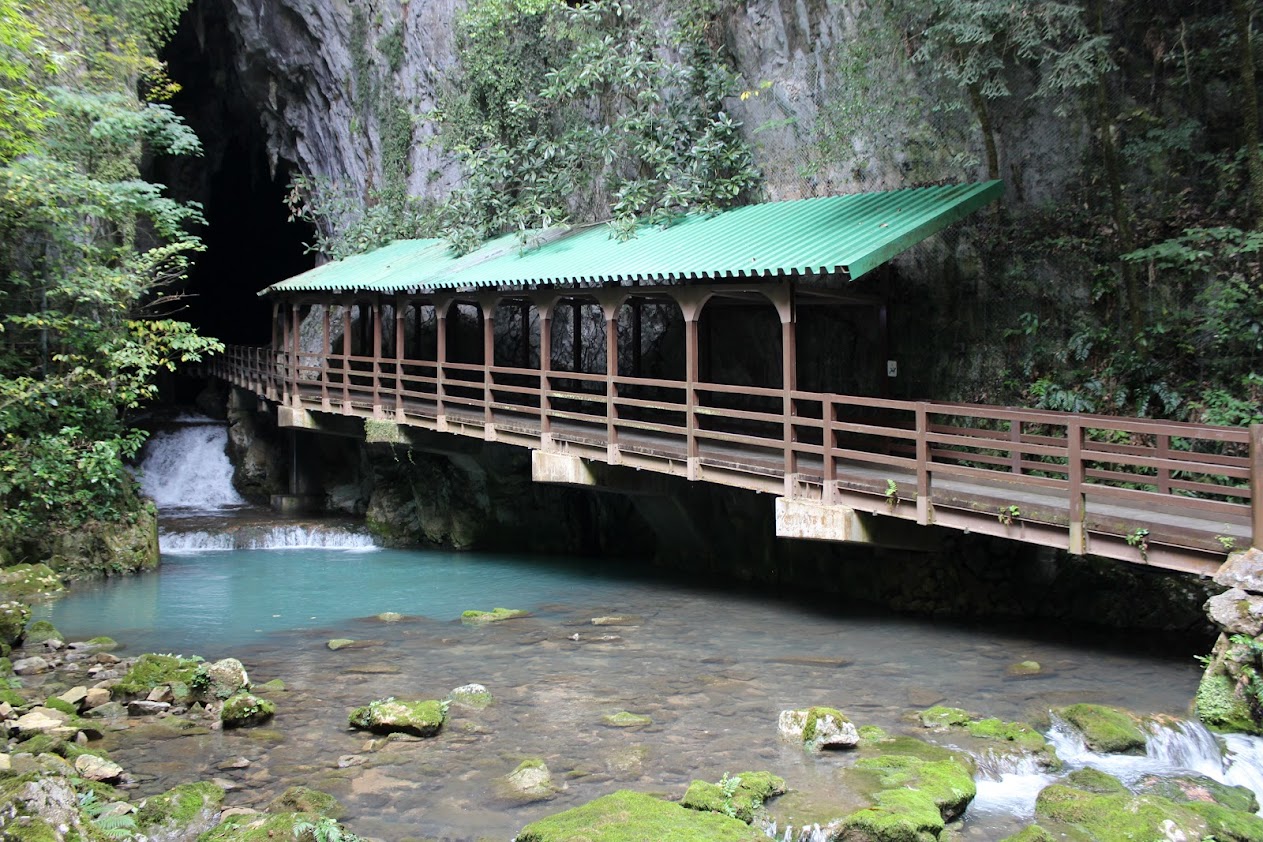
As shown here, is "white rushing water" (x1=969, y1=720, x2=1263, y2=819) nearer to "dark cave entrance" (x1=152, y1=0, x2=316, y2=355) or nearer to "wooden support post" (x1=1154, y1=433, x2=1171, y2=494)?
"wooden support post" (x1=1154, y1=433, x2=1171, y2=494)

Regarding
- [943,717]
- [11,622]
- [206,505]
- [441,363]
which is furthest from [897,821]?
[206,505]

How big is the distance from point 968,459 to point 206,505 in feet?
67.9

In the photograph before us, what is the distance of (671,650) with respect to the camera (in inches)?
492

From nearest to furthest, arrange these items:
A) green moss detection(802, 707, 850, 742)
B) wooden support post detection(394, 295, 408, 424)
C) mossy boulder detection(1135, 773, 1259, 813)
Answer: mossy boulder detection(1135, 773, 1259, 813) < green moss detection(802, 707, 850, 742) < wooden support post detection(394, 295, 408, 424)

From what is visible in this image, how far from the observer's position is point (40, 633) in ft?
43.3

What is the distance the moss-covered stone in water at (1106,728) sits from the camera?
882 cm

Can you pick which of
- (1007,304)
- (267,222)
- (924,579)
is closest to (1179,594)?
(924,579)

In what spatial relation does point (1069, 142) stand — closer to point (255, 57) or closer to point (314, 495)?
point (314, 495)

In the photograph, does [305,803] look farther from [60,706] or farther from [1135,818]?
[1135,818]

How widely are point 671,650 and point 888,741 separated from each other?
12.8 feet

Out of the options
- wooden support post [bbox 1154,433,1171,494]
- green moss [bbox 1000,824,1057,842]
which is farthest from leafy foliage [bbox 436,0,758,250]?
green moss [bbox 1000,824,1057,842]

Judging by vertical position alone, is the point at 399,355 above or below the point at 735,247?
below

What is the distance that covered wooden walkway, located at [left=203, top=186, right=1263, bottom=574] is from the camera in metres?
9.90

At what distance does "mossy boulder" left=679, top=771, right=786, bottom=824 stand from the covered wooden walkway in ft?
13.4
